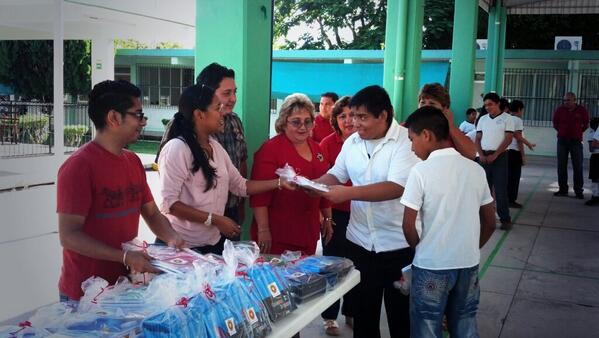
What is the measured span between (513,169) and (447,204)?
737cm

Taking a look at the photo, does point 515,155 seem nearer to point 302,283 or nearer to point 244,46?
point 244,46

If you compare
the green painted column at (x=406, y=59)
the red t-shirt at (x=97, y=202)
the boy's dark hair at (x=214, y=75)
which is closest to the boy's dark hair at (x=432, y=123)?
the boy's dark hair at (x=214, y=75)

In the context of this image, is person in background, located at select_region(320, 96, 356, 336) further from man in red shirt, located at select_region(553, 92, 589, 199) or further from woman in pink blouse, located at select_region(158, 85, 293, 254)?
man in red shirt, located at select_region(553, 92, 589, 199)

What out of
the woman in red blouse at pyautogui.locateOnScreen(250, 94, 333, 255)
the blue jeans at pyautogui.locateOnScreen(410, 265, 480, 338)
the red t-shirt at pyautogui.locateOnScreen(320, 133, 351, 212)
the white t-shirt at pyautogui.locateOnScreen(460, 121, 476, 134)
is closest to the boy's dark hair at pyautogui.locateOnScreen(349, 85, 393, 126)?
the woman in red blouse at pyautogui.locateOnScreen(250, 94, 333, 255)

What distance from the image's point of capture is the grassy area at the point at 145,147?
19.6 meters

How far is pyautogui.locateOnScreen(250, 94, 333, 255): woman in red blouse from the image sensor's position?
331 centimetres

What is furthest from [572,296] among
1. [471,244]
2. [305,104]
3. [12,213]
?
[12,213]

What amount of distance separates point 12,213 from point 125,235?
558 centimetres

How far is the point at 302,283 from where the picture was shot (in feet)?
7.48

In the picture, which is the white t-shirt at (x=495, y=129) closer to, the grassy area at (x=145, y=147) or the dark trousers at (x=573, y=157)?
the dark trousers at (x=573, y=157)

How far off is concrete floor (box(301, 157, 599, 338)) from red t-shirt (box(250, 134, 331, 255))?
1241 mm

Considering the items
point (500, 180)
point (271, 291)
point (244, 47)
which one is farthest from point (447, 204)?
point (500, 180)

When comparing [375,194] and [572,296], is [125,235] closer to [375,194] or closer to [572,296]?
[375,194]

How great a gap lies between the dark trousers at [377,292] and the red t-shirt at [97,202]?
4.59 ft
